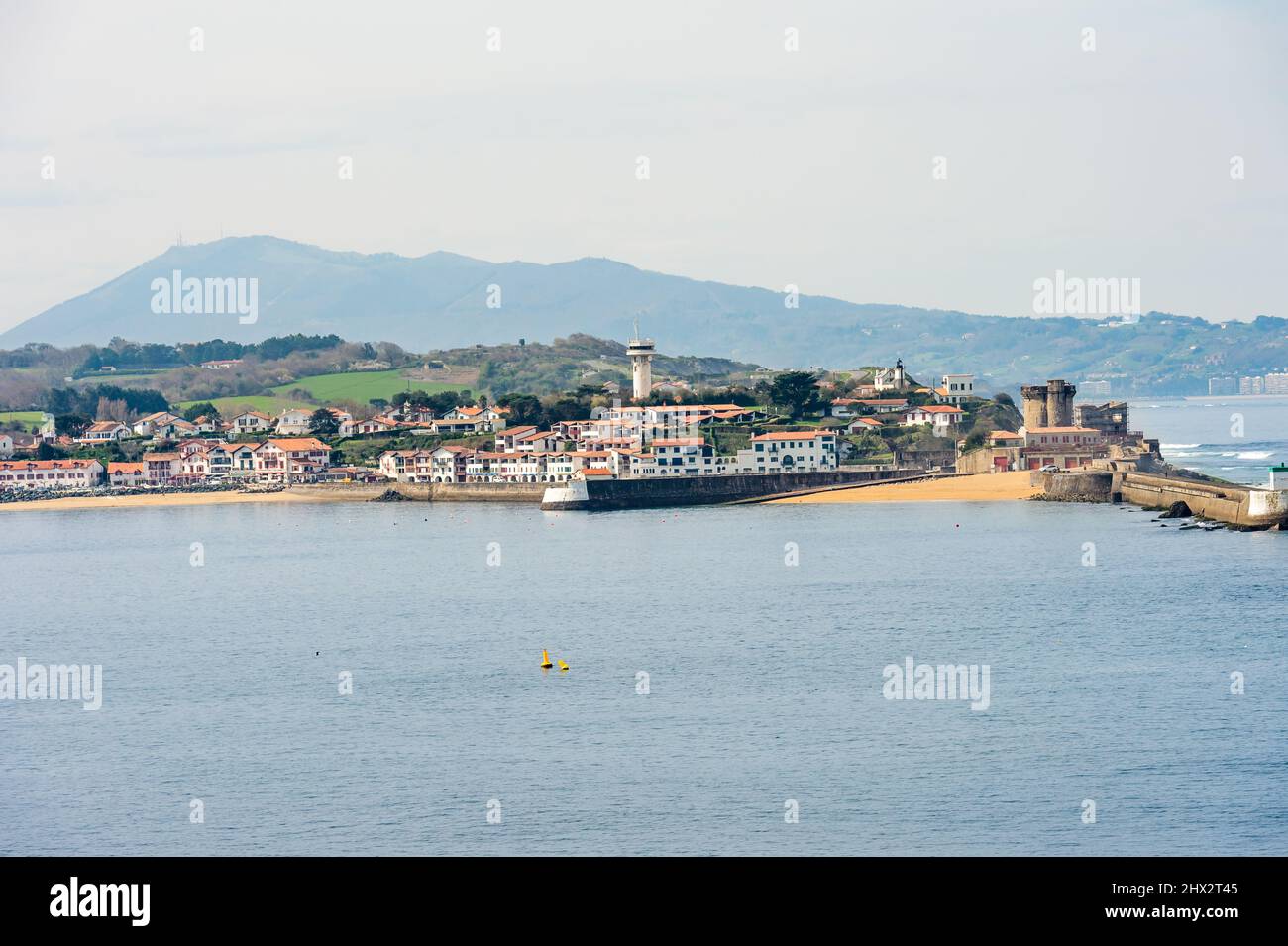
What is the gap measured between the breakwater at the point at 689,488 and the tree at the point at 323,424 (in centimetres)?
3576

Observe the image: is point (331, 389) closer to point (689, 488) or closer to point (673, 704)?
point (689, 488)

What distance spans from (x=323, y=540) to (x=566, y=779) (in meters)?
44.1

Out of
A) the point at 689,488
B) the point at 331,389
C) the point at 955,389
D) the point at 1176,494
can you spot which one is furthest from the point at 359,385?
the point at 1176,494

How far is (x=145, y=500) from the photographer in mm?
96188

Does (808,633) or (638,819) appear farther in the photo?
(808,633)

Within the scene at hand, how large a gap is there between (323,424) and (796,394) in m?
35.7

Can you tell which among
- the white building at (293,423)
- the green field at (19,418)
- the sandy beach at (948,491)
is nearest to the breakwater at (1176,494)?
the sandy beach at (948,491)

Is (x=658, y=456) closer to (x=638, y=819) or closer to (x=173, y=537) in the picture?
(x=173, y=537)

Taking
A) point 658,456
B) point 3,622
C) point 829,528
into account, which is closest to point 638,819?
point 3,622

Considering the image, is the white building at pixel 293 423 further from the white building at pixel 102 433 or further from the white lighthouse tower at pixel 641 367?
the white lighthouse tower at pixel 641 367

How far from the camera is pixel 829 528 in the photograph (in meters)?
61.7

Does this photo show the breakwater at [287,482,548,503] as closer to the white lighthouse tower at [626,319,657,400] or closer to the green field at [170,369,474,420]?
the white lighthouse tower at [626,319,657,400]

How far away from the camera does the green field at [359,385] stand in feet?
480

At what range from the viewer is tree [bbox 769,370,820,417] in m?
99.1
